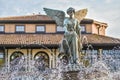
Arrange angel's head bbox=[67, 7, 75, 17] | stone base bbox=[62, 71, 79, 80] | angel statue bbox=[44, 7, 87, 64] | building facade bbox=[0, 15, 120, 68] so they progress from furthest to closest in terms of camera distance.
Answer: building facade bbox=[0, 15, 120, 68] → angel's head bbox=[67, 7, 75, 17] → angel statue bbox=[44, 7, 87, 64] → stone base bbox=[62, 71, 79, 80]

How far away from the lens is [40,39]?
40.7 m

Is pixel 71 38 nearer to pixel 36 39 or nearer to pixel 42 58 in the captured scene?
pixel 42 58

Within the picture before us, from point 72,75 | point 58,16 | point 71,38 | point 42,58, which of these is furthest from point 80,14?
point 42,58

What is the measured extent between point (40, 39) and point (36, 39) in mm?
380

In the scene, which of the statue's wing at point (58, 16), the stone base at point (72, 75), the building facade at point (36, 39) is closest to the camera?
the stone base at point (72, 75)

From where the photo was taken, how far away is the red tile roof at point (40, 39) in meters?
39.1

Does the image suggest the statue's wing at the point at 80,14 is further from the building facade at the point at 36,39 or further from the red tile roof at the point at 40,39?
the red tile roof at the point at 40,39

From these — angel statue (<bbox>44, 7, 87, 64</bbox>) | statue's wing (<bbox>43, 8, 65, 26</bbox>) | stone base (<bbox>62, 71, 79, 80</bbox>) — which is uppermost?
statue's wing (<bbox>43, 8, 65, 26</bbox>)

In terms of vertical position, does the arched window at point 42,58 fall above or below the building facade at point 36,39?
below

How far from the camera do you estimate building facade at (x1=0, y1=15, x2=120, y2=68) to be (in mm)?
38656

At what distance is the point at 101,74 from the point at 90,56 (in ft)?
80.4

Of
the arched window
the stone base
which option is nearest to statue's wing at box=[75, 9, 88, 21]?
the stone base

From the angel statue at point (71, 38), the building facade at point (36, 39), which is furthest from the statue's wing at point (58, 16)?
the building facade at point (36, 39)

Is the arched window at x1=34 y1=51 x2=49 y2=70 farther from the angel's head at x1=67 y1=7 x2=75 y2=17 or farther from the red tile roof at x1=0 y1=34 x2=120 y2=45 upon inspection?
the angel's head at x1=67 y1=7 x2=75 y2=17
